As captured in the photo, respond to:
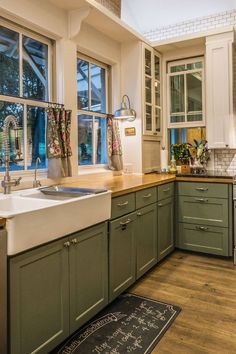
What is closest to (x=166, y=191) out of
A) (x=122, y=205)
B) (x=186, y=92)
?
(x=122, y=205)

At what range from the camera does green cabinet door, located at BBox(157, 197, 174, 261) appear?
3242 mm

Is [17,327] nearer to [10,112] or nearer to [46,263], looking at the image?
[46,263]

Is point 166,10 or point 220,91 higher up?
point 166,10

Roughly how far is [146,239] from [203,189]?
3.31 feet

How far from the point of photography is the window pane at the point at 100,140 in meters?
3.73

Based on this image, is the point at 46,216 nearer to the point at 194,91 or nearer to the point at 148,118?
the point at 148,118

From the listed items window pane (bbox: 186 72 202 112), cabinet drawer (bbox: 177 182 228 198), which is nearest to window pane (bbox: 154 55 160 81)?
window pane (bbox: 186 72 202 112)

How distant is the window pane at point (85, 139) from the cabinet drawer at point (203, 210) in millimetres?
1182

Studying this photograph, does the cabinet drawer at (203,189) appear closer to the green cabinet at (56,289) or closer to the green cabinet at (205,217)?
the green cabinet at (205,217)

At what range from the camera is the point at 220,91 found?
150 inches

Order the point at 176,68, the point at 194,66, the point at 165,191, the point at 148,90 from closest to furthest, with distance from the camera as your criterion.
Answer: the point at 165,191, the point at 148,90, the point at 194,66, the point at 176,68

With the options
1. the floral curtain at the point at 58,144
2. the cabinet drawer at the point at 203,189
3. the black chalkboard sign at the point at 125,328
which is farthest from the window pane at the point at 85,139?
the black chalkboard sign at the point at 125,328

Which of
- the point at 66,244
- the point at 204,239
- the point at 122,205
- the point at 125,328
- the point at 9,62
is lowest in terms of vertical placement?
the point at 125,328

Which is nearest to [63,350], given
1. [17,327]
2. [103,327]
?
[103,327]
